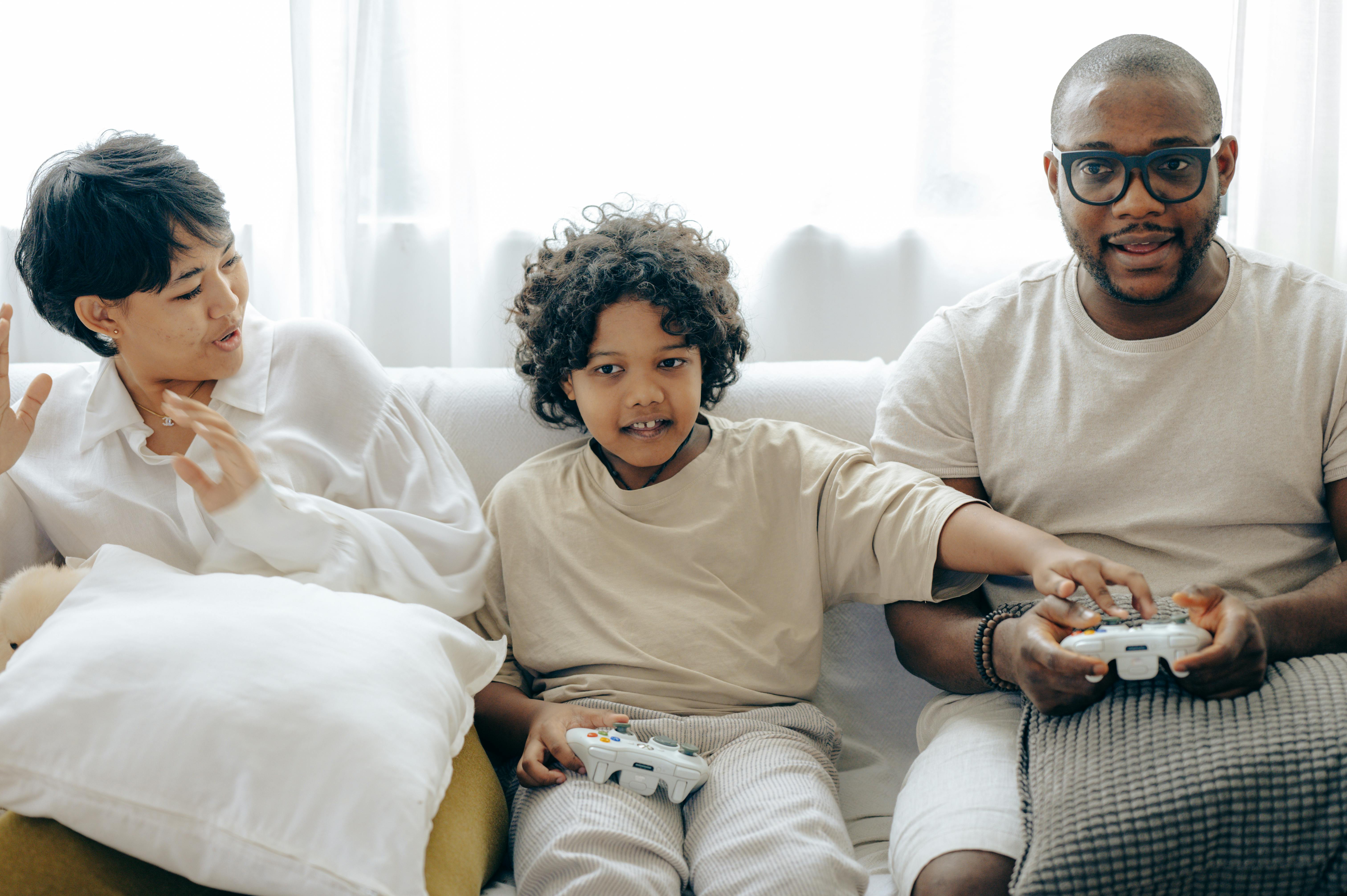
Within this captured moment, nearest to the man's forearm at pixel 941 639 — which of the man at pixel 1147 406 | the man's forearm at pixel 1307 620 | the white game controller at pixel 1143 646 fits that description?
the man at pixel 1147 406

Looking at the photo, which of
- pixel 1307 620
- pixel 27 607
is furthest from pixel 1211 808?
pixel 27 607

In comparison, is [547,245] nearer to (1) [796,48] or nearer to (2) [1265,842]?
(1) [796,48]

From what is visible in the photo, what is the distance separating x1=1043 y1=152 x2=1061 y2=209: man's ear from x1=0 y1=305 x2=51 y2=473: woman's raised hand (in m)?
1.48

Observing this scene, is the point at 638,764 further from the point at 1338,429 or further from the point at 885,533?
the point at 1338,429

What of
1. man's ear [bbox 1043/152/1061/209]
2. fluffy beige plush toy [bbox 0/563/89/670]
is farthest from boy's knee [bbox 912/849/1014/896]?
fluffy beige plush toy [bbox 0/563/89/670]

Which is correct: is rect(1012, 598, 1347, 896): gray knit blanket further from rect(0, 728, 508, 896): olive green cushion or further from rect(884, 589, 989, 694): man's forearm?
rect(0, 728, 508, 896): olive green cushion

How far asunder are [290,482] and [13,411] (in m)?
0.41

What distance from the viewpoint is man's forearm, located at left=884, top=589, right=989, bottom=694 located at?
1376 mm

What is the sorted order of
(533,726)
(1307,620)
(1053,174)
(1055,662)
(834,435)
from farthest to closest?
1. (834,435)
2. (1053,174)
3. (533,726)
4. (1307,620)
5. (1055,662)

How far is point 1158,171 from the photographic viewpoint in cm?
141

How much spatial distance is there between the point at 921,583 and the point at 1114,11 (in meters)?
1.39

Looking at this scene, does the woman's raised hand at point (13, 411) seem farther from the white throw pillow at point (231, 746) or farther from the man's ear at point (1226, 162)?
the man's ear at point (1226, 162)

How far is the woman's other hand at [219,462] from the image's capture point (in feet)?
4.35

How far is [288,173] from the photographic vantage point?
213cm
